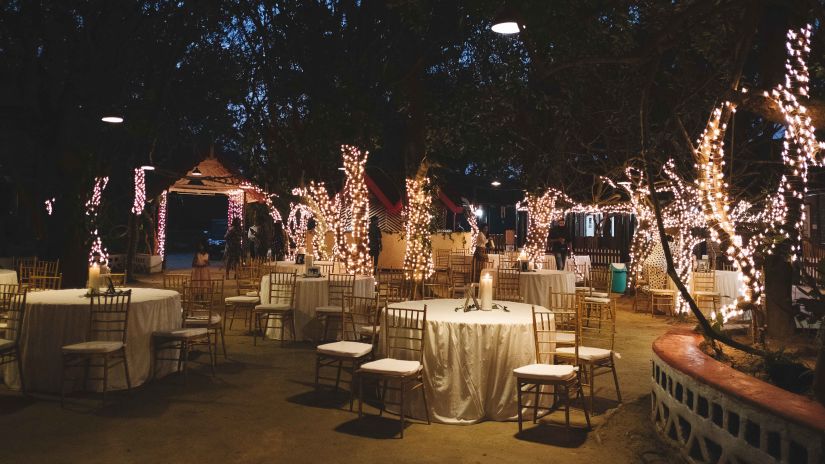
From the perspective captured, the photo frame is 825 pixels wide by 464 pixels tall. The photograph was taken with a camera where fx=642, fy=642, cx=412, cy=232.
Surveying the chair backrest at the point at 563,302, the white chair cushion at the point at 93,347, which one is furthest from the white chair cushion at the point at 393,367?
the white chair cushion at the point at 93,347

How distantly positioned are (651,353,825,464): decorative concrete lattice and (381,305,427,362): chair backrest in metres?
1.89

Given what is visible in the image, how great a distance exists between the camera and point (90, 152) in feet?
32.1

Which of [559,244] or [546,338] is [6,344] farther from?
[559,244]

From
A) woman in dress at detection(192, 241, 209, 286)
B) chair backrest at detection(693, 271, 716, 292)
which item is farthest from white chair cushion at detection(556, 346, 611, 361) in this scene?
woman in dress at detection(192, 241, 209, 286)

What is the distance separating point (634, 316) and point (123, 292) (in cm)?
878

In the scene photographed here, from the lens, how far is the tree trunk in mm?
6555

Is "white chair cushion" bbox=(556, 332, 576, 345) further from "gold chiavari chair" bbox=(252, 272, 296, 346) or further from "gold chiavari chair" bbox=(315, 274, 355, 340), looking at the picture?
"gold chiavari chair" bbox=(252, 272, 296, 346)

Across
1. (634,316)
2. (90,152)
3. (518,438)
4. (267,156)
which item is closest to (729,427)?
(518,438)

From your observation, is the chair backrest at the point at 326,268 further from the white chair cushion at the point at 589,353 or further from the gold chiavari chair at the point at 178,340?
the white chair cushion at the point at 589,353

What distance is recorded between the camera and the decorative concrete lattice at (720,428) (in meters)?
2.97

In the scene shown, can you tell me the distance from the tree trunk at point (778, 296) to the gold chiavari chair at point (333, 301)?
190 inches

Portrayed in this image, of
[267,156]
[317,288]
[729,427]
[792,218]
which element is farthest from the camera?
[267,156]

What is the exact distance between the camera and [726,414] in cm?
354

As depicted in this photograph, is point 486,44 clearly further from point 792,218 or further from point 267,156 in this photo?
point 792,218
